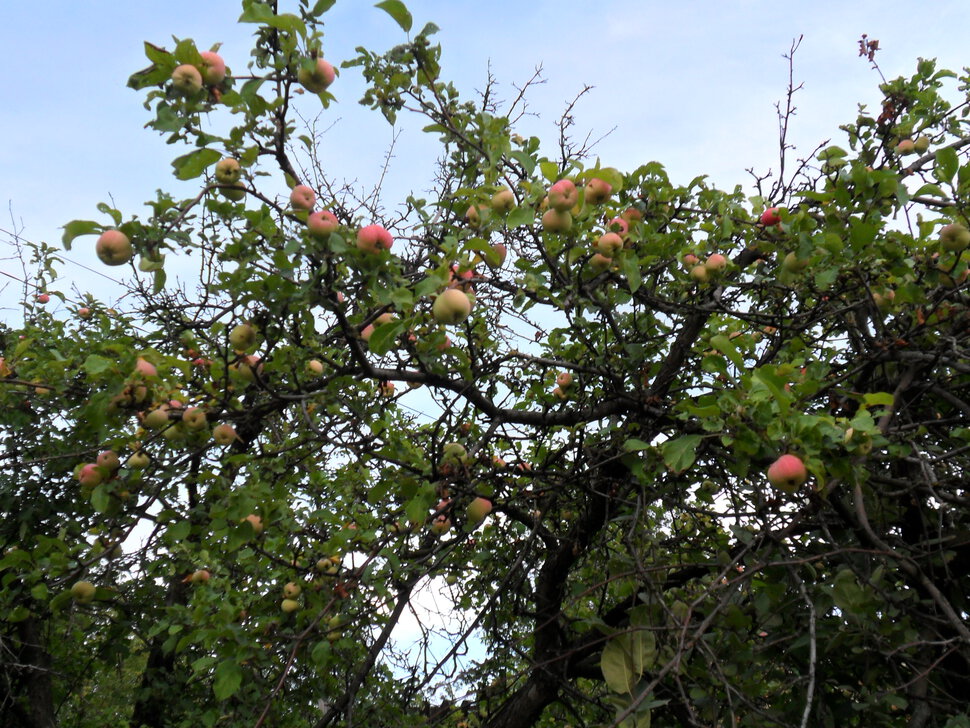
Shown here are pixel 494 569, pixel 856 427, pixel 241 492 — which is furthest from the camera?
pixel 494 569

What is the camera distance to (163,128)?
2105 millimetres

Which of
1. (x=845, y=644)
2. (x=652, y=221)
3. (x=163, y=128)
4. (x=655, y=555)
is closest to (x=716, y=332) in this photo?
(x=652, y=221)

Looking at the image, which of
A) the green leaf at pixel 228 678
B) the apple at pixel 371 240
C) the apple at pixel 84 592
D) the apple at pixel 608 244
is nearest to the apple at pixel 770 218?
the apple at pixel 608 244

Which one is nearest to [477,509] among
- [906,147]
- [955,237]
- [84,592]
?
[84,592]

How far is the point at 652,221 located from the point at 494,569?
1879 mm

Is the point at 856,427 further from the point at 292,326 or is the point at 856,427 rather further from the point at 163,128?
the point at 163,128

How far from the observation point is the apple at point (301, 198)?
2289 mm

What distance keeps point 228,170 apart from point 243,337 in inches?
22.2

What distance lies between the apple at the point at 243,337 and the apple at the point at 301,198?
520mm

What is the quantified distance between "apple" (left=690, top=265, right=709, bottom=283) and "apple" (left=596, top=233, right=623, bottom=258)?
582 millimetres

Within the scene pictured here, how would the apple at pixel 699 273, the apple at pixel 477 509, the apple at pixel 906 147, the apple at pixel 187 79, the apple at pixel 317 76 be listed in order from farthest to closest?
the apple at pixel 906 147 → the apple at pixel 699 273 → the apple at pixel 477 509 → the apple at pixel 317 76 → the apple at pixel 187 79

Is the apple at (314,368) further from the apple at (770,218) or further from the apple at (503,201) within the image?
the apple at (770,218)

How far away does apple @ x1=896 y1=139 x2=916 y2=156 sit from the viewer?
3.44 m

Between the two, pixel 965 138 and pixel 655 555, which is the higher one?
pixel 965 138
